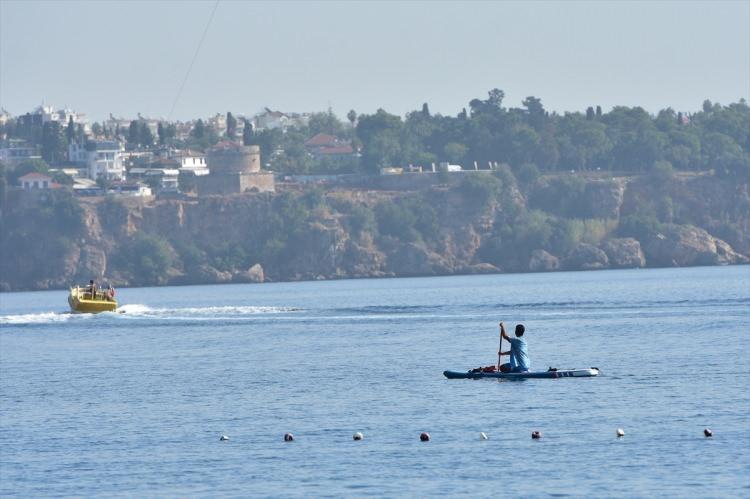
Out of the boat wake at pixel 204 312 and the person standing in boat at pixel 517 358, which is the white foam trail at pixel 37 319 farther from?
the person standing in boat at pixel 517 358

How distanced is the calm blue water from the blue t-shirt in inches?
29.6

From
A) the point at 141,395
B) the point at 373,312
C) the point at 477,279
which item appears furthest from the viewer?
the point at 477,279

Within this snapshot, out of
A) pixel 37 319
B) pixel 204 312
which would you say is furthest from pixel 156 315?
pixel 37 319

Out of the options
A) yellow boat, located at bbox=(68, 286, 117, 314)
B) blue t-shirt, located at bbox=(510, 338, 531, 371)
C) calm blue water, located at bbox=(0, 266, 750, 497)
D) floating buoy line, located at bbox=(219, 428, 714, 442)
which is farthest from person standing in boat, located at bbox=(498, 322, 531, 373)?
yellow boat, located at bbox=(68, 286, 117, 314)

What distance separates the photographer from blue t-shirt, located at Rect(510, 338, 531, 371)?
56.5 m

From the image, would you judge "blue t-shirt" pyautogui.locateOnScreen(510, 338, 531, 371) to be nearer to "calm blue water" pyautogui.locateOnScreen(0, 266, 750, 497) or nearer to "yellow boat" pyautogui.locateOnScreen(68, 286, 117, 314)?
"calm blue water" pyautogui.locateOnScreen(0, 266, 750, 497)

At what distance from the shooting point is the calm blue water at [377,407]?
39281 millimetres

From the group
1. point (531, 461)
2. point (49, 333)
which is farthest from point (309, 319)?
point (531, 461)

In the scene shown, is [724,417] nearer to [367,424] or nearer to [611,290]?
[367,424]

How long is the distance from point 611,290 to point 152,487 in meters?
93.2

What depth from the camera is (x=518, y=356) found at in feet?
186

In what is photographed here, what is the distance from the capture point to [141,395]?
5803 centimetres

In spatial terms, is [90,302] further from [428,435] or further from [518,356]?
[428,435]

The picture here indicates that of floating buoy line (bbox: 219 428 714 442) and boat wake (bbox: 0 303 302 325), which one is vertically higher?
boat wake (bbox: 0 303 302 325)
